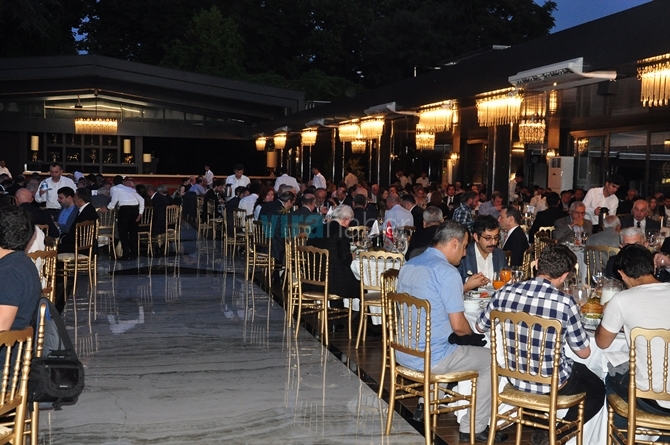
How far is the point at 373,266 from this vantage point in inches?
269

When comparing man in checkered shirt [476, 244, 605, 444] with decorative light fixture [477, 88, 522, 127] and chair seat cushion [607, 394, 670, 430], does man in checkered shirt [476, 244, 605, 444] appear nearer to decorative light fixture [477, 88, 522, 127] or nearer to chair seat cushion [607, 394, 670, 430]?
chair seat cushion [607, 394, 670, 430]

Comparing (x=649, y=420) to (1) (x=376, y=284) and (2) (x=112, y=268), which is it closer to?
(1) (x=376, y=284)

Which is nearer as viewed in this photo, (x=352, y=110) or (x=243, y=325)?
(x=243, y=325)

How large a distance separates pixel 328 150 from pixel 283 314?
19.1 m

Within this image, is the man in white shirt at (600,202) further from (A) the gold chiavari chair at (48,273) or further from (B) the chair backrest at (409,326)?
(A) the gold chiavari chair at (48,273)

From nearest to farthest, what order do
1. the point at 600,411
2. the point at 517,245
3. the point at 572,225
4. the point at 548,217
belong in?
the point at 600,411 < the point at 517,245 < the point at 572,225 < the point at 548,217

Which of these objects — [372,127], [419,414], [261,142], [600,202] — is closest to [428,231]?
[419,414]

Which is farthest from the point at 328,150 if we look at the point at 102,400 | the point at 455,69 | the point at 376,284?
the point at 102,400

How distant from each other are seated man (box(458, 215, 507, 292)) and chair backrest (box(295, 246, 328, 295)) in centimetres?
131

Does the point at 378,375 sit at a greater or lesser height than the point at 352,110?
lesser

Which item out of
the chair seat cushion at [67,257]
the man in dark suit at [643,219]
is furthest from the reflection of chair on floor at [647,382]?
the chair seat cushion at [67,257]

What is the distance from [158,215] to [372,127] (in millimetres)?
4696

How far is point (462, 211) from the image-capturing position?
9.14 m

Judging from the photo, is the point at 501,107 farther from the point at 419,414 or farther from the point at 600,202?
the point at 419,414
